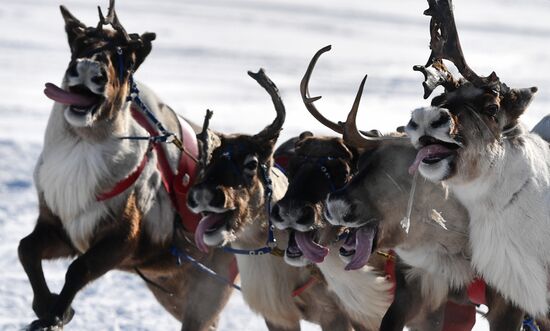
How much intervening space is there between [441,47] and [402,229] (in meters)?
0.83

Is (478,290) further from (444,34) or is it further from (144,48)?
(144,48)

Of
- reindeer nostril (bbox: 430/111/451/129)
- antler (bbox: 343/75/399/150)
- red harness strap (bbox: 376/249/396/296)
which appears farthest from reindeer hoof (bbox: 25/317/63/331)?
reindeer nostril (bbox: 430/111/451/129)

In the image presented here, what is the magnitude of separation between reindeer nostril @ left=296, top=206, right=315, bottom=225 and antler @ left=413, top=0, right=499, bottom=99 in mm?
721

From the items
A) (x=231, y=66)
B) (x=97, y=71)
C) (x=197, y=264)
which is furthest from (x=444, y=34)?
(x=231, y=66)

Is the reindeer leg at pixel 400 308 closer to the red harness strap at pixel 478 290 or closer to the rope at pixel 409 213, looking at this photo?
the red harness strap at pixel 478 290

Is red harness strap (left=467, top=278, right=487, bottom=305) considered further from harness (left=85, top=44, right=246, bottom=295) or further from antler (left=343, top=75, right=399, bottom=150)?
harness (left=85, top=44, right=246, bottom=295)

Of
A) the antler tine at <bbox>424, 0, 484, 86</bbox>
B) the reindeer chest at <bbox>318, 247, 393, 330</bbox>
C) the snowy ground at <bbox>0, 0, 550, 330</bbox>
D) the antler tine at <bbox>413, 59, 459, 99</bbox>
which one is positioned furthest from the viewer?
the snowy ground at <bbox>0, 0, 550, 330</bbox>

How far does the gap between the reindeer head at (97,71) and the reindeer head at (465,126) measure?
6.27ft

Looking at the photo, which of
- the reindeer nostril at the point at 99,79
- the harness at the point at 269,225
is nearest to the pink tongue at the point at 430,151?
the harness at the point at 269,225

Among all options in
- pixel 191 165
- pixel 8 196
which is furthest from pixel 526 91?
pixel 8 196

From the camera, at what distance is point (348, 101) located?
18062 mm

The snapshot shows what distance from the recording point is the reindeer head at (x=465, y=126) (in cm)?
466

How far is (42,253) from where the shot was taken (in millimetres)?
6477

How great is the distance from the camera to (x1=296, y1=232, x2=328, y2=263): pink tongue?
214 inches
